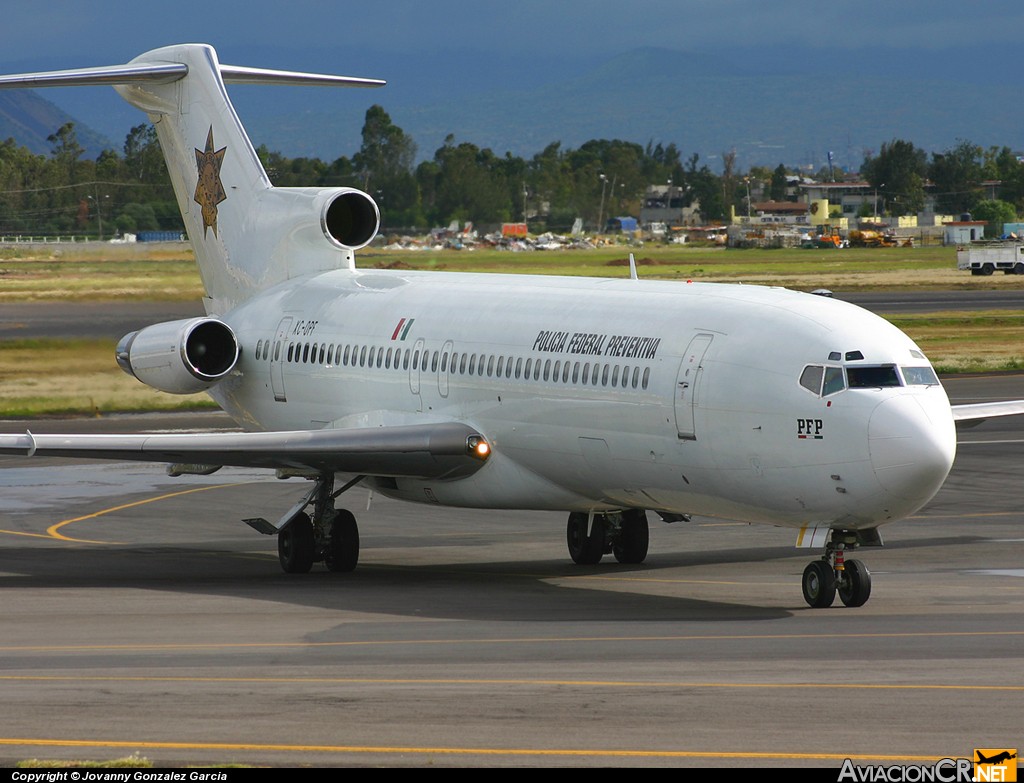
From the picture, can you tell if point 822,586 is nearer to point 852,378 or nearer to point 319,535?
point 852,378

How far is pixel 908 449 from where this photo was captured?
18.4 meters

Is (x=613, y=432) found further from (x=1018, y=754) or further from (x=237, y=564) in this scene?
(x=1018, y=754)

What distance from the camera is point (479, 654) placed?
56.4 feet

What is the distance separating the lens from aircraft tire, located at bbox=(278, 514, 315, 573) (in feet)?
80.9

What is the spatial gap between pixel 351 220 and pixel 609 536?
838cm

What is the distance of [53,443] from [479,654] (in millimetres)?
8860

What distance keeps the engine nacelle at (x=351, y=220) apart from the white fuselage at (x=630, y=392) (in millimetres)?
1840

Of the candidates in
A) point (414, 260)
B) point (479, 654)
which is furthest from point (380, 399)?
point (414, 260)

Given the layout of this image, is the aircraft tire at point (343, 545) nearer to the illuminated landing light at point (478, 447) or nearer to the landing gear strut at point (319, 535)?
the landing gear strut at point (319, 535)

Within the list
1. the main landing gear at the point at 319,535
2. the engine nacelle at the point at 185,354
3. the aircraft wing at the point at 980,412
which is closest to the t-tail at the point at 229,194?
the engine nacelle at the point at 185,354

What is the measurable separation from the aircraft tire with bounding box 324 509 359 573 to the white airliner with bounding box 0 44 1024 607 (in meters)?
0.03

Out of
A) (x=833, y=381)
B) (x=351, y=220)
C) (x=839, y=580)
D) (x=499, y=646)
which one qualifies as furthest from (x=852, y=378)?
(x=351, y=220)

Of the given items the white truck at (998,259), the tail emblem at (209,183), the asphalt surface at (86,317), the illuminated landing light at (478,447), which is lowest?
the white truck at (998,259)

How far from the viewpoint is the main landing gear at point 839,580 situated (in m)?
19.8
